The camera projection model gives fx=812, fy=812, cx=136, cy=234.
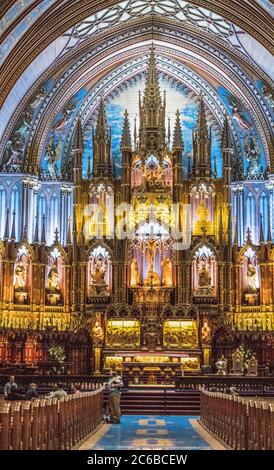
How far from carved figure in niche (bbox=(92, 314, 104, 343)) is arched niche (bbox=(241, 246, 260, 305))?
263 inches

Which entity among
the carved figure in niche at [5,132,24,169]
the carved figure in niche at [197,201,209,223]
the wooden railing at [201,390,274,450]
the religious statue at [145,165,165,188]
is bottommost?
the wooden railing at [201,390,274,450]

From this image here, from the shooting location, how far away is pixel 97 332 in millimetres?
36688

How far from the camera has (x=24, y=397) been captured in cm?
2262

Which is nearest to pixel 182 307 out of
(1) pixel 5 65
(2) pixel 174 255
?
(2) pixel 174 255

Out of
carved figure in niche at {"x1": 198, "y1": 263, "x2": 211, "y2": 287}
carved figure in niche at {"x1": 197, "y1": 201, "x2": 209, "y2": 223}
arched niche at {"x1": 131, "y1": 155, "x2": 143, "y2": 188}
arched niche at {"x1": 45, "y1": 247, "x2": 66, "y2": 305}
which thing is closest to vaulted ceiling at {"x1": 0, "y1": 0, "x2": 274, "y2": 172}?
carved figure in niche at {"x1": 197, "y1": 201, "x2": 209, "y2": 223}

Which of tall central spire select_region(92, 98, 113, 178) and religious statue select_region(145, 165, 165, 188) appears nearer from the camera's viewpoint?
religious statue select_region(145, 165, 165, 188)

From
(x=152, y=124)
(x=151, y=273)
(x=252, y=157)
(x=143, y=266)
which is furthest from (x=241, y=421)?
(x=252, y=157)

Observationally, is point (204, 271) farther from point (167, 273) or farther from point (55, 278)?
point (55, 278)

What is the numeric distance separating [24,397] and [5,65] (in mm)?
16594

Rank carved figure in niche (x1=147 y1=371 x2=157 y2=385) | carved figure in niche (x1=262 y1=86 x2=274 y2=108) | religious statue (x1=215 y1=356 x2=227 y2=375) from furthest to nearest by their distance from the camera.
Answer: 1. carved figure in niche (x1=262 y1=86 x2=274 y2=108)
2. carved figure in niche (x1=147 y1=371 x2=157 y2=385)
3. religious statue (x1=215 y1=356 x2=227 y2=375)

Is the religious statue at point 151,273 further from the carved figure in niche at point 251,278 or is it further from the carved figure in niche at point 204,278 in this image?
the carved figure in niche at point 251,278

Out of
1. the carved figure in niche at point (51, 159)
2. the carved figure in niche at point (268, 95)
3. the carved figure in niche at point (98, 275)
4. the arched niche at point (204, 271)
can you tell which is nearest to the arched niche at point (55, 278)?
the carved figure in niche at point (98, 275)

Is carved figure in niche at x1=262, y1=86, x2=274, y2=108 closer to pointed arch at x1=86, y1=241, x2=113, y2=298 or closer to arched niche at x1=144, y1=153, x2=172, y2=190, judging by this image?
arched niche at x1=144, y1=153, x2=172, y2=190

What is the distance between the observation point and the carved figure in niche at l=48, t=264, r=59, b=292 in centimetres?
3769
